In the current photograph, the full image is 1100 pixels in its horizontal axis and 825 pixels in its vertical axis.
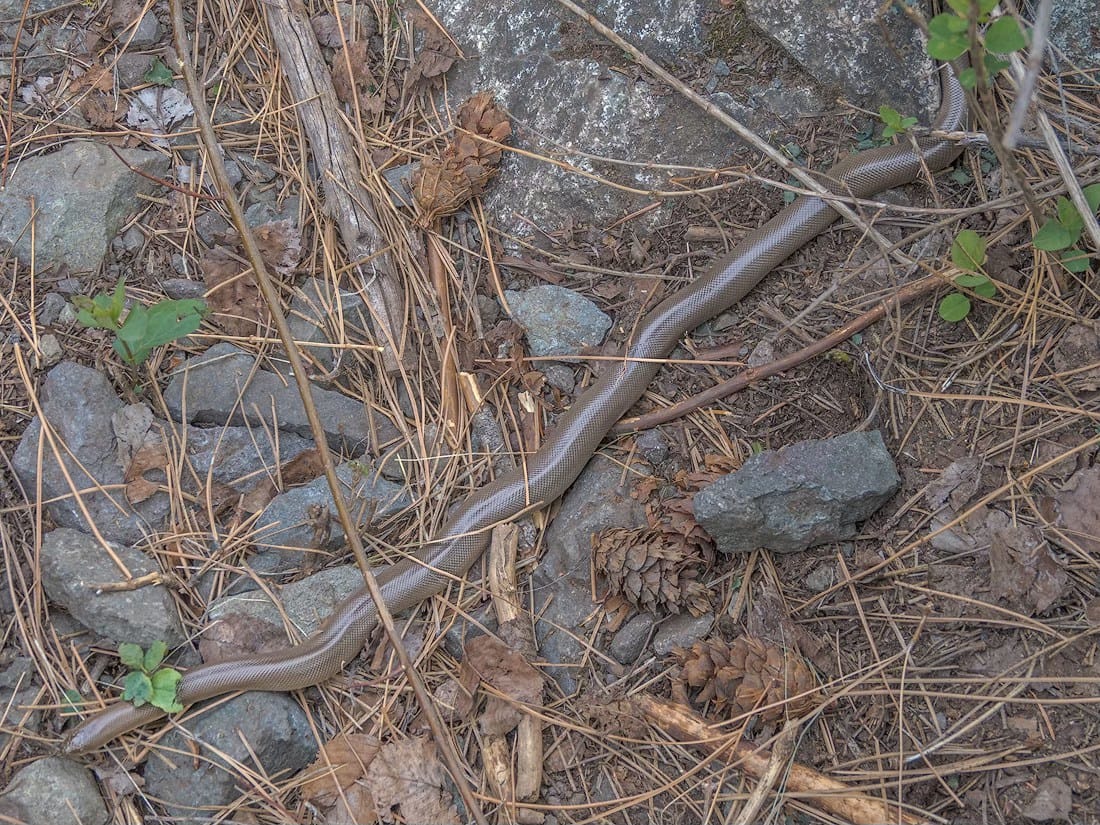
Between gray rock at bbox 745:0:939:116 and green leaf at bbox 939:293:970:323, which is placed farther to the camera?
gray rock at bbox 745:0:939:116

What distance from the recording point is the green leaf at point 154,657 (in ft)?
10.7

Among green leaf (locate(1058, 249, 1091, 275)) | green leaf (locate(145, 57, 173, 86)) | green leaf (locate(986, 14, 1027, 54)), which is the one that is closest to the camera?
green leaf (locate(986, 14, 1027, 54))

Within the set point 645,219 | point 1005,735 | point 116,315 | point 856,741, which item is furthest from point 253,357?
point 1005,735

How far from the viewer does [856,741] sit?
9.30ft

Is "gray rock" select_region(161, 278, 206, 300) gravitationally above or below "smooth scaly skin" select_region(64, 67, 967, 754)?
above

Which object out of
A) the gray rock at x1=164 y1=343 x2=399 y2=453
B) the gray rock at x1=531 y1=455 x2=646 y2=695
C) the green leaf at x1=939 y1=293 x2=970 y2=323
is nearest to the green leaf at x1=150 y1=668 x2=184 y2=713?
the gray rock at x1=164 y1=343 x2=399 y2=453

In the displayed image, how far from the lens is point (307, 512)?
11.8 feet

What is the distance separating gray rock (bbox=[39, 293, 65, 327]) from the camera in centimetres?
375

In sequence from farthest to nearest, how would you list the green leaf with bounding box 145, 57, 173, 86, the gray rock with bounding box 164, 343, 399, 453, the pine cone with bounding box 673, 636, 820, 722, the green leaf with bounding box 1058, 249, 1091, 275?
1. the green leaf with bounding box 145, 57, 173, 86
2. the gray rock with bounding box 164, 343, 399, 453
3. the green leaf with bounding box 1058, 249, 1091, 275
4. the pine cone with bounding box 673, 636, 820, 722

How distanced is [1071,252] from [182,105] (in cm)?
386

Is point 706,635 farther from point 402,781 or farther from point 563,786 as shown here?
point 402,781

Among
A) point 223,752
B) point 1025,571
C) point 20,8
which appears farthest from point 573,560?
point 20,8

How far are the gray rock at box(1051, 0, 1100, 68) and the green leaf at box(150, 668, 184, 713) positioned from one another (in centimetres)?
424

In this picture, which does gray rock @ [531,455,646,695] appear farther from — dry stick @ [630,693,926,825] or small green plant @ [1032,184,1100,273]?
small green plant @ [1032,184,1100,273]
